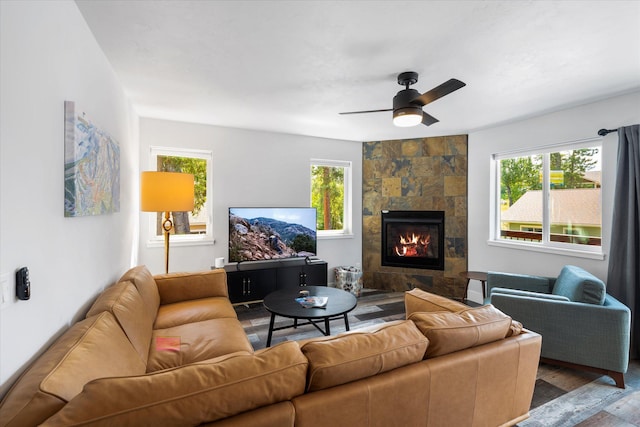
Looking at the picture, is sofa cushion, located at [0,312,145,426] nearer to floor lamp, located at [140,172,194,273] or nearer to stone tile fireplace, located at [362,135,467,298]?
floor lamp, located at [140,172,194,273]

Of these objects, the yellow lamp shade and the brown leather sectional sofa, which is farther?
the yellow lamp shade

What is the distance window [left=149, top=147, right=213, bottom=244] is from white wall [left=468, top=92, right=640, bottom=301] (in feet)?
12.3

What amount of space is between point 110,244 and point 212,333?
1183 mm

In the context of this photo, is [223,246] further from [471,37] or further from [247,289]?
[471,37]

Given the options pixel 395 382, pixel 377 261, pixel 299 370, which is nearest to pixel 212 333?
pixel 299 370

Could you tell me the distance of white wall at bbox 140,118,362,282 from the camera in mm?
3826

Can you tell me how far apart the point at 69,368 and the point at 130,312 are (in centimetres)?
80

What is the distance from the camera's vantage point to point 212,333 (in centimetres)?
201

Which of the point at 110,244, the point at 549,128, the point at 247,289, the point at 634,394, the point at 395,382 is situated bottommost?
the point at 634,394

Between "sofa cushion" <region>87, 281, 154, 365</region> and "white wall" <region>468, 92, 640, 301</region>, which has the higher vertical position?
"white wall" <region>468, 92, 640, 301</region>

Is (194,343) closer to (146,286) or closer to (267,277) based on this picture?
(146,286)

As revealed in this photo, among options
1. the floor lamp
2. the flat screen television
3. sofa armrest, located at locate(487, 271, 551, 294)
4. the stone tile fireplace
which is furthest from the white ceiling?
sofa armrest, located at locate(487, 271, 551, 294)

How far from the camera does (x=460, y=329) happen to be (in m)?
1.37

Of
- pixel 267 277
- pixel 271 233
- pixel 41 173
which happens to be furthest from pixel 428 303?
pixel 271 233
